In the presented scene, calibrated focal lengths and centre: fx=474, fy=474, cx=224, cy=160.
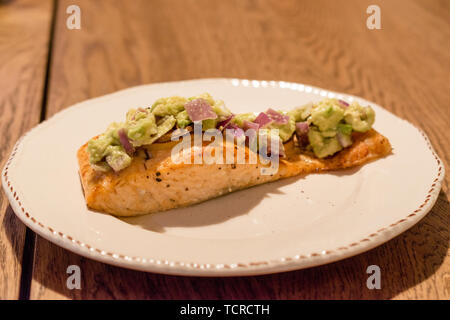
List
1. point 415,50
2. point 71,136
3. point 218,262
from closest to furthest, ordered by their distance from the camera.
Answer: point 218,262
point 71,136
point 415,50

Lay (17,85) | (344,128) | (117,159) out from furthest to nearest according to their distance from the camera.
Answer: (17,85) < (344,128) < (117,159)

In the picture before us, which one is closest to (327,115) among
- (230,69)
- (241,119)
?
(241,119)

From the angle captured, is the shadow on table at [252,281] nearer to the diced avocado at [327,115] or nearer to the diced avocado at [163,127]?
the diced avocado at [163,127]

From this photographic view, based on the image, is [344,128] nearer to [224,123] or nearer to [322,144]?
[322,144]

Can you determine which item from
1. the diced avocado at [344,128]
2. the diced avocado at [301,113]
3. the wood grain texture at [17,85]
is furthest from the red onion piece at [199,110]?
the wood grain texture at [17,85]

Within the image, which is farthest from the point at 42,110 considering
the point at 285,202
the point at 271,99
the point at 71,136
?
the point at 285,202

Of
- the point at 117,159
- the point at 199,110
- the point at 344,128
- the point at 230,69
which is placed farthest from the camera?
the point at 230,69

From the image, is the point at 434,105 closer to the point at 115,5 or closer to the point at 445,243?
the point at 445,243
